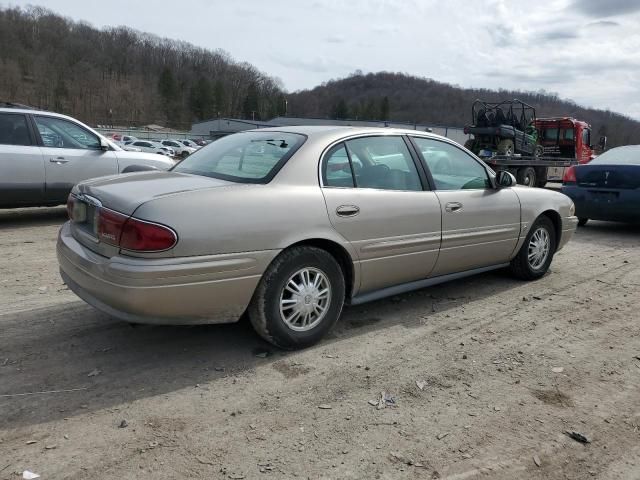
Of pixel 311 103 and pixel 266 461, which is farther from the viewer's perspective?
pixel 311 103

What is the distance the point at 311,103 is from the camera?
139 metres

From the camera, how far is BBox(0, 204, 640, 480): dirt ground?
8.11ft

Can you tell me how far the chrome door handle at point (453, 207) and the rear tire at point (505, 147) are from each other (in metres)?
13.2

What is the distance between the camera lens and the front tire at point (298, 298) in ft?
11.0

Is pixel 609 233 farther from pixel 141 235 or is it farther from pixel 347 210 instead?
pixel 141 235

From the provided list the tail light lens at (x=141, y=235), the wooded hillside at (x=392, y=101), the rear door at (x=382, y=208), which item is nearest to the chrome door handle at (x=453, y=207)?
the rear door at (x=382, y=208)

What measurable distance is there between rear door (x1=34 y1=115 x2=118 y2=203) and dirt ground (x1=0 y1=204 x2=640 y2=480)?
3330 mm

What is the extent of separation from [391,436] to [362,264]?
4.57 feet

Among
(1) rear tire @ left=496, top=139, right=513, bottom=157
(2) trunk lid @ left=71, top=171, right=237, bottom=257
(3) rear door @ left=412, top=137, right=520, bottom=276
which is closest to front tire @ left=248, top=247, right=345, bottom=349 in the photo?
(2) trunk lid @ left=71, top=171, right=237, bottom=257

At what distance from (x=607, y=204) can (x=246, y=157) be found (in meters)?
6.84

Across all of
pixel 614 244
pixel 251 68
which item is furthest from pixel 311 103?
pixel 614 244

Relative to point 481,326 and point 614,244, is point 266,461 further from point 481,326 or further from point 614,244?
point 614,244

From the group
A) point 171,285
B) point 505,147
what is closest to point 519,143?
point 505,147

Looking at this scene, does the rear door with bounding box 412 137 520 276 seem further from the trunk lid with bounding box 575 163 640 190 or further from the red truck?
the red truck
